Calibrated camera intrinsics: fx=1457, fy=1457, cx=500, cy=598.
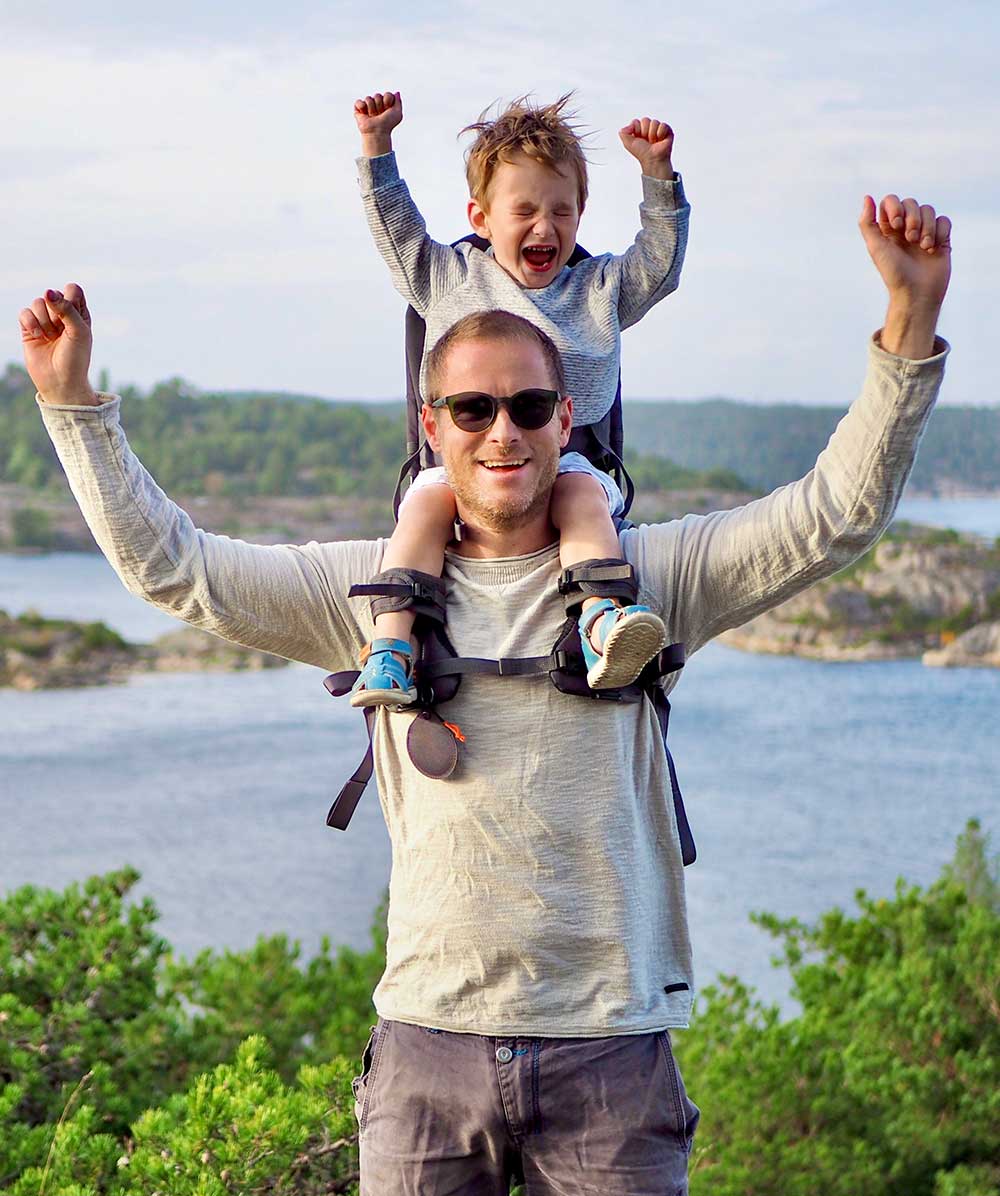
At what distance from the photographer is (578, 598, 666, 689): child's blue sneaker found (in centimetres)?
142

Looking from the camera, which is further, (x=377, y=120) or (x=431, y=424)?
(x=377, y=120)

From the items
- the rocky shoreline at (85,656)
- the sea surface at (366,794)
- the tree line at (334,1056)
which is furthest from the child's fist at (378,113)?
the rocky shoreline at (85,656)

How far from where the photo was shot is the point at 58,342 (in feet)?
4.90

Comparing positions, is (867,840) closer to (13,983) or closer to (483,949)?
(13,983)

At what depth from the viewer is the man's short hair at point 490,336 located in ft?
5.25

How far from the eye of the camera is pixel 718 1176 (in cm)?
335

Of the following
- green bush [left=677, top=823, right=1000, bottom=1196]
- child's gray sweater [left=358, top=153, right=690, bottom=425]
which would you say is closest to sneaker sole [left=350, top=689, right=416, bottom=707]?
child's gray sweater [left=358, top=153, right=690, bottom=425]

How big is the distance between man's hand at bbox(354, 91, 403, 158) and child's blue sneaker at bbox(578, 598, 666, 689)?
0.82 metres

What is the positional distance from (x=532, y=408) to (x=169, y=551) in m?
0.42

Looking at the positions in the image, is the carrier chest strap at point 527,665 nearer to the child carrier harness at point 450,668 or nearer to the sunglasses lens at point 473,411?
the child carrier harness at point 450,668

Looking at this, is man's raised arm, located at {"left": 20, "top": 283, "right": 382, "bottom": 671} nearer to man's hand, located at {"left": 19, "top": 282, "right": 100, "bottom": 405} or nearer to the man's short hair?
man's hand, located at {"left": 19, "top": 282, "right": 100, "bottom": 405}

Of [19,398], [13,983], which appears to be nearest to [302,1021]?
[13,983]

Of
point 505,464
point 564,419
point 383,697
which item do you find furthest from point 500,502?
point 383,697

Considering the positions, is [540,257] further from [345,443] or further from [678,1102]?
[345,443]
